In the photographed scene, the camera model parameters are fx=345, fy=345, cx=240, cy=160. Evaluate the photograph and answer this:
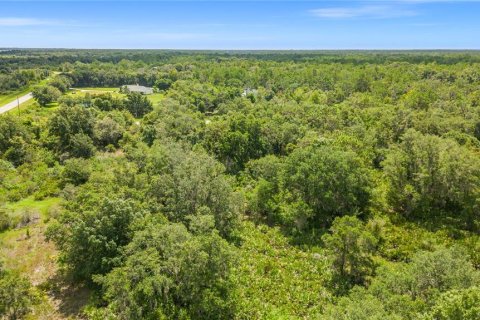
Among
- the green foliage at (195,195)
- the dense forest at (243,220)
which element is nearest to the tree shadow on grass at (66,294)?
the dense forest at (243,220)

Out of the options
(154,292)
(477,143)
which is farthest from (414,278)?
(477,143)

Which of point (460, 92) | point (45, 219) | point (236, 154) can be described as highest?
point (460, 92)

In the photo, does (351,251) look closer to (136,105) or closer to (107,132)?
(107,132)

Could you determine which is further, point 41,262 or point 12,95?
point 12,95

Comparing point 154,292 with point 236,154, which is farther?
point 236,154

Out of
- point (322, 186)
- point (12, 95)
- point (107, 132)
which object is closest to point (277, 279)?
point (322, 186)

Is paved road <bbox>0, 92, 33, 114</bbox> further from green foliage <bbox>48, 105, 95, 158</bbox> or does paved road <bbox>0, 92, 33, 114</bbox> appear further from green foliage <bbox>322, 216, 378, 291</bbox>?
green foliage <bbox>322, 216, 378, 291</bbox>

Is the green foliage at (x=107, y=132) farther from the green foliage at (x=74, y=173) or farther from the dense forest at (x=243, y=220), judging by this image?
the green foliage at (x=74, y=173)

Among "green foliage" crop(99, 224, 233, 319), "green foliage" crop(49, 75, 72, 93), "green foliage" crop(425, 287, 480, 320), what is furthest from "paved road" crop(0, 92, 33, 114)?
"green foliage" crop(425, 287, 480, 320)

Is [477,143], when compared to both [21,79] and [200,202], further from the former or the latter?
[21,79]
